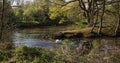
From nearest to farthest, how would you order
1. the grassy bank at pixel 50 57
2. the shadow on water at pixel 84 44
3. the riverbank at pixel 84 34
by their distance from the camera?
1. the grassy bank at pixel 50 57
2. the shadow on water at pixel 84 44
3. the riverbank at pixel 84 34

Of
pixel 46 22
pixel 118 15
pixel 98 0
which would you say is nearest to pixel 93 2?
pixel 98 0

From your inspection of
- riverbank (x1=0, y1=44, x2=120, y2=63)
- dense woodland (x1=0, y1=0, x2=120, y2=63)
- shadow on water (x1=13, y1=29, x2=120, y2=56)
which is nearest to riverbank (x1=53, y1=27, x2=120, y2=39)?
dense woodland (x1=0, y1=0, x2=120, y2=63)

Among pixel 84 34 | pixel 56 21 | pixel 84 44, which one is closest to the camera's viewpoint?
pixel 84 44

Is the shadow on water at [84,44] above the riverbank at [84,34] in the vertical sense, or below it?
above

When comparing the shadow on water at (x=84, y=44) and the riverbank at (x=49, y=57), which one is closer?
the riverbank at (x=49, y=57)

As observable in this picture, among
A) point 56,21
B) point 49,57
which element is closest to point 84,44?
point 49,57

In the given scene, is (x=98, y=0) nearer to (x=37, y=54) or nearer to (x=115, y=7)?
(x=115, y=7)

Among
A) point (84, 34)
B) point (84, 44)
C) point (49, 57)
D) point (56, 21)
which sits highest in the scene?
point (49, 57)

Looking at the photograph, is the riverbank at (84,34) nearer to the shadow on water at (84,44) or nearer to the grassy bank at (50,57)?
the shadow on water at (84,44)

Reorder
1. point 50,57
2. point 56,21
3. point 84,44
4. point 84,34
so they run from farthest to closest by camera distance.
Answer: point 56,21, point 84,34, point 84,44, point 50,57

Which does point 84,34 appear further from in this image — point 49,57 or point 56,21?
point 56,21

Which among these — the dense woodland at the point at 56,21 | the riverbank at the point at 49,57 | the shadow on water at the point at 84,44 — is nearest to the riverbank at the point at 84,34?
the dense woodland at the point at 56,21

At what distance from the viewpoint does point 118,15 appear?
36.8 m

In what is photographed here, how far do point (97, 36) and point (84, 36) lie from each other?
1520mm
